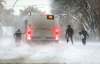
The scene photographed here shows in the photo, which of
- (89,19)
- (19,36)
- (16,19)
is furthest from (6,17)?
(19,36)

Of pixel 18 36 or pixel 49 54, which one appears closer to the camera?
pixel 49 54

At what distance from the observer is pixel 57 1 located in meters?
33.7

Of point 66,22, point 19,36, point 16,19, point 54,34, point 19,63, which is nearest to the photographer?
point 19,63

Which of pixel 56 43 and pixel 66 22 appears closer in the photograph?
pixel 56 43

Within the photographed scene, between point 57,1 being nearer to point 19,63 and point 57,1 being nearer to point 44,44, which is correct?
point 44,44

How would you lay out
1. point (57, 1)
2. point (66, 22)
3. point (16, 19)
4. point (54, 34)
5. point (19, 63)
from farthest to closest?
point (16, 19) < point (66, 22) < point (57, 1) < point (54, 34) < point (19, 63)

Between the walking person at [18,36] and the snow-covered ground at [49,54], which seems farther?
the walking person at [18,36]

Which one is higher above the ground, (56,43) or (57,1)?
(57,1)

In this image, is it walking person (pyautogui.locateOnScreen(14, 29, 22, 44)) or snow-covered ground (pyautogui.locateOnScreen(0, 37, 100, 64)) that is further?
walking person (pyautogui.locateOnScreen(14, 29, 22, 44))

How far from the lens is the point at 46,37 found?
1898 centimetres

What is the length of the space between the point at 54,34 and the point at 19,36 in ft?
15.3

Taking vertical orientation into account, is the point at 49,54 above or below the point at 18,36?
below

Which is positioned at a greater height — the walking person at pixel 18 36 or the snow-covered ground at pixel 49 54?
the walking person at pixel 18 36

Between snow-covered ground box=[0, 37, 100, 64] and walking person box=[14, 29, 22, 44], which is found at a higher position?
walking person box=[14, 29, 22, 44]
